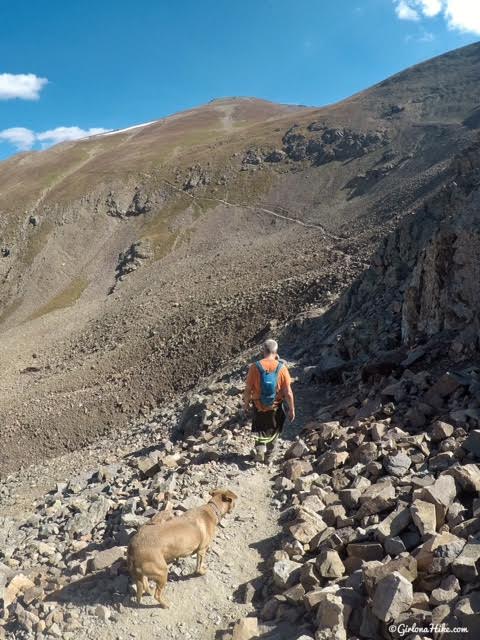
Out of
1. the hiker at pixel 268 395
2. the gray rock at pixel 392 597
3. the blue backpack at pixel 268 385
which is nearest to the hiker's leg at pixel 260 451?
the hiker at pixel 268 395

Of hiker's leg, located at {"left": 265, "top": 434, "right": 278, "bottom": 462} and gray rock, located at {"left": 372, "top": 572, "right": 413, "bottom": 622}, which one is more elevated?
gray rock, located at {"left": 372, "top": 572, "right": 413, "bottom": 622}

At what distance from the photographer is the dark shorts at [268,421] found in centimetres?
1058

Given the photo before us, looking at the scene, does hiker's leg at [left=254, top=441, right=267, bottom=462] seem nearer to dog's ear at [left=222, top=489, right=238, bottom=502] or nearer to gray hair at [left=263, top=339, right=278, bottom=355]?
gray hair at [left=263, top=339, right=278, bottom=355]

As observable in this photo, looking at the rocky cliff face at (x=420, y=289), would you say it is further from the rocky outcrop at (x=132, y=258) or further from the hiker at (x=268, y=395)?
the rocky outcrop at (x=132, y=258)

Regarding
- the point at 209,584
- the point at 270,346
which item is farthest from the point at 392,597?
the point at 270,346

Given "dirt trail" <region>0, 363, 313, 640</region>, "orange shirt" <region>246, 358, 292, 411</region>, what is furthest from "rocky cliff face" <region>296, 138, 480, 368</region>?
"dirt trail" <region>0, 363, 313, 640</region>

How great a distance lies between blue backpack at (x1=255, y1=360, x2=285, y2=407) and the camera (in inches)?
394

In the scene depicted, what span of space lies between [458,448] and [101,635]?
6383 mm

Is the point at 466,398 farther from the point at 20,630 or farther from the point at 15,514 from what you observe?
the point at 15,514

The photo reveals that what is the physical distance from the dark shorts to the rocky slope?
16.1m

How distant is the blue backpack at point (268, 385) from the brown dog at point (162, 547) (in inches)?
128

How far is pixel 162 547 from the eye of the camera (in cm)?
677

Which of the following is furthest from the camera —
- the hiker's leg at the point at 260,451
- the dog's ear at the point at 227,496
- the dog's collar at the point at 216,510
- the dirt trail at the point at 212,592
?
the hiker's leg at the point at 260,451

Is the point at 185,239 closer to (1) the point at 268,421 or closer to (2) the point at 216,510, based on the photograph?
(1) the point at 268,421
